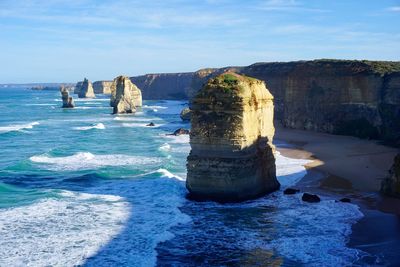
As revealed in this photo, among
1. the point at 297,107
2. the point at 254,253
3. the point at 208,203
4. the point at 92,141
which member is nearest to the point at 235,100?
the point at 208,203

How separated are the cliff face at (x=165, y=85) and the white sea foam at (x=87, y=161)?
324 feet

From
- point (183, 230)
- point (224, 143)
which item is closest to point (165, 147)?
point (224, 143)

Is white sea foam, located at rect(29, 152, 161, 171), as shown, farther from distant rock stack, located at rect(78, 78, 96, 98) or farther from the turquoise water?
distant rock stack, located at rect(78, 78, 96, 98)

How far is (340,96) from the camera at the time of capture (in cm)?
4534

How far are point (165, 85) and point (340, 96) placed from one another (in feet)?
316

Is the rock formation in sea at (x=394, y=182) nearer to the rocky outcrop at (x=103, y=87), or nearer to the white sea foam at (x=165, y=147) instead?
the white sea foam at (x=165, y=147)

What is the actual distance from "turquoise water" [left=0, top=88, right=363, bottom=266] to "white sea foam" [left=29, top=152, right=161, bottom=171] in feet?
0.65

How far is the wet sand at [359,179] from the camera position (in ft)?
54.0

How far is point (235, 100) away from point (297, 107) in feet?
102

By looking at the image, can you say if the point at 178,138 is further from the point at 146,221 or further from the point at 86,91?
the point at 86,91

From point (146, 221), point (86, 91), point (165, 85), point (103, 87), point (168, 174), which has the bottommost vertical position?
point (146, 221)

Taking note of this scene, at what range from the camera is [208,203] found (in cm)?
2116

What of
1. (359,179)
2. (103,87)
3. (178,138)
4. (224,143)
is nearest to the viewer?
(224,143)

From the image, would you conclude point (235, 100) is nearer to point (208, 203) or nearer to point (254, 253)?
point (208, 203)
